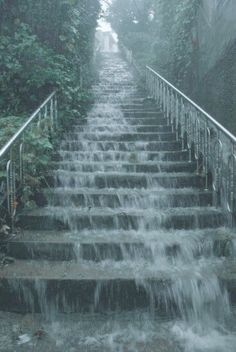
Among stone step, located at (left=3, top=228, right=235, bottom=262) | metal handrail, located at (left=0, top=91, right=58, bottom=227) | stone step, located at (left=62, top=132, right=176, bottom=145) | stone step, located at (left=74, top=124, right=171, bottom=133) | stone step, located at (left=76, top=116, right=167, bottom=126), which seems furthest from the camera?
stone step, located at (left=76, top=116, right=167, bottom=126)

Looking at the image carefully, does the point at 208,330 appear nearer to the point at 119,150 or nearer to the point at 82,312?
the point at 82,312

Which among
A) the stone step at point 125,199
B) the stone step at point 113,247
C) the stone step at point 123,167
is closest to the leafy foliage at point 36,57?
the stone step at point 123,167

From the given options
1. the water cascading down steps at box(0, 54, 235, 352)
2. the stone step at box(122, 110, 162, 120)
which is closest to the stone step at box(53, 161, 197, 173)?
the water cascading down steps at box(0, 54, 235, 352)

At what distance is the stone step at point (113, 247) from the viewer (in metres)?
4.40

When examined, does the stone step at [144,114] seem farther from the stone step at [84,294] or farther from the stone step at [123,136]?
the stone step at [84,294]

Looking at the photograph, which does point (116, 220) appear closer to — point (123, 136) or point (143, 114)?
point (123, 136)

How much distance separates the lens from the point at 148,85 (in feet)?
39.6

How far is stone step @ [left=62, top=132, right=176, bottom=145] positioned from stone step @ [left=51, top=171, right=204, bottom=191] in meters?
1.72

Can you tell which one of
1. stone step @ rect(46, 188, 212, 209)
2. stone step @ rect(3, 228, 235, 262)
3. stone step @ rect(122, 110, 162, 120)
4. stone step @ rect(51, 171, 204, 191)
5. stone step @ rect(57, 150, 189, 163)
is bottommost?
stone step @ rect(3, 228, 235, 262)

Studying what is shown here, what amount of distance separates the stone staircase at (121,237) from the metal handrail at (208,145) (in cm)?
15

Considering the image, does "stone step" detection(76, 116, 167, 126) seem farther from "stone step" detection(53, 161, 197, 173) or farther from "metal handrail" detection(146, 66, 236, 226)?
"stone step" detection(53, 161, 197, 173)

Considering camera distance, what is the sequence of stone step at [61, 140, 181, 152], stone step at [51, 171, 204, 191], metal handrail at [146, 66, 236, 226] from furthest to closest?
stone step at [61, 140, 181, 152] < stone step at [51, 171, 204, 191] < metal handrail at [146, 66, 236, 226]

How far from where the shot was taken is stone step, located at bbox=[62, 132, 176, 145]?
24.6 ft

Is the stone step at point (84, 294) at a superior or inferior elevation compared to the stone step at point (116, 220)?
inferior
